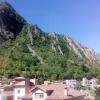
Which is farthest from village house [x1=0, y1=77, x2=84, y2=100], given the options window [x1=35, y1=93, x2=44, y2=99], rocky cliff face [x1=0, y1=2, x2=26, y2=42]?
rocky cliff face [x1=0, y1=2, x2=26, y2=42]

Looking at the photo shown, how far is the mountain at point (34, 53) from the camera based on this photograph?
110 metres

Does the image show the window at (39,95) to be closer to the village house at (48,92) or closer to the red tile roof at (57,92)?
the village house at (48,92)

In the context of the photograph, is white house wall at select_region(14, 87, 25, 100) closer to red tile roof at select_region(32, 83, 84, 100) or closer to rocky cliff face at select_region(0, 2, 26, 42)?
red tile roof at select_region(32, 83, 84, 100)

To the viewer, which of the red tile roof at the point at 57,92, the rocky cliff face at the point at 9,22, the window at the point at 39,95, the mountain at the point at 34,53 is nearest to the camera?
the red tile roof at the point at 57,92

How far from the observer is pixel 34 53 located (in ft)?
472

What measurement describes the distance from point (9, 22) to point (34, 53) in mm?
29518

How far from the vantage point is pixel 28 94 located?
160 feet

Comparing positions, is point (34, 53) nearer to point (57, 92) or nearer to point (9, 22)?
point (9, 22)

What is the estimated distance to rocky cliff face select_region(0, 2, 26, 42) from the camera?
153000mm

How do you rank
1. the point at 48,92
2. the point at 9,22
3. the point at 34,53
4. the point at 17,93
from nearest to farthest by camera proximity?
the point at 48,92 → the point at 17,93 → the point at 34,53 → the point at 9,22

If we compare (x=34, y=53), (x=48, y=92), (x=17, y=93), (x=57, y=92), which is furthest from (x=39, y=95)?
(x=34, y=53)

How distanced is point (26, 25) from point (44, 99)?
127687mm

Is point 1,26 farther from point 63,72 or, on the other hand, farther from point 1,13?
point 63,72

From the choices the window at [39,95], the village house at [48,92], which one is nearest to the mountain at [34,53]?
the village house at [48,92]
